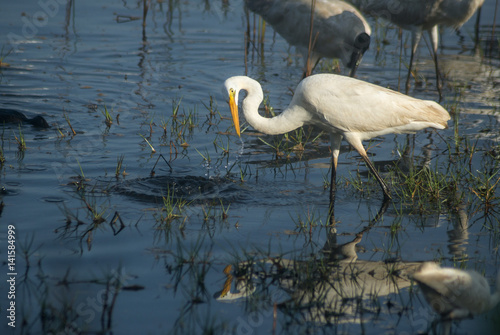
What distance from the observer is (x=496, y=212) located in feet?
17.9

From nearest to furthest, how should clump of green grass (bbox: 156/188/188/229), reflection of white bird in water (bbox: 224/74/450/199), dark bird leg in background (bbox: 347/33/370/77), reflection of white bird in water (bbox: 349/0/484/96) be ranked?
clump of green grass (bbox: 156/188/188/229)
reflection of white bird in water (bbox: 224/74/450/199)
dark bird leg in background (bbox: 347/33/370/77)
reflection of white bird in water (bbox: 349/0/484/96)

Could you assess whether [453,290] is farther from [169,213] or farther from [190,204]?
A: [190,204]

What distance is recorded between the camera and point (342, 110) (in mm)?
5715

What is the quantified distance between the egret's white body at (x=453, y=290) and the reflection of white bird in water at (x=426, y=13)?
20.3 feet

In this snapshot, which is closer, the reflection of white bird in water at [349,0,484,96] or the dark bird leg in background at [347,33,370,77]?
the dark bird leg in background at [347,33,370,77]

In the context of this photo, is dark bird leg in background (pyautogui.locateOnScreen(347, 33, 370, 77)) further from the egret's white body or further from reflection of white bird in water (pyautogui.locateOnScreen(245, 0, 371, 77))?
the egret's white body

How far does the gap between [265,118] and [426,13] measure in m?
4.77

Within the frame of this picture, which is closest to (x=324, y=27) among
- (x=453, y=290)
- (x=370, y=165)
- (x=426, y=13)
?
(x=426, y=13)

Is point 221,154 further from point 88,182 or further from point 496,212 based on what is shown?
point 496,212

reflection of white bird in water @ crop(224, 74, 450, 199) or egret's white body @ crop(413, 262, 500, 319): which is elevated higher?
reflection of white bird in water @ crop(224, 74, 450, 199)

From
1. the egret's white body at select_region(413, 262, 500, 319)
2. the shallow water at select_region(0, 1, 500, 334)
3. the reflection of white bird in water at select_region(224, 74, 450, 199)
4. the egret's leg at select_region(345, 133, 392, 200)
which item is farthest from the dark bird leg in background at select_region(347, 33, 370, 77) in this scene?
the egret's white body at select_region(413, 262, 500, 319)

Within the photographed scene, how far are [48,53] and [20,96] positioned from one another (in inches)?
98.8

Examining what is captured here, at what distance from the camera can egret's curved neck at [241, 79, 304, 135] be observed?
5.67m

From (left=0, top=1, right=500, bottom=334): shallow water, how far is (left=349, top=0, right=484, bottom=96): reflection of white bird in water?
2.90ft
